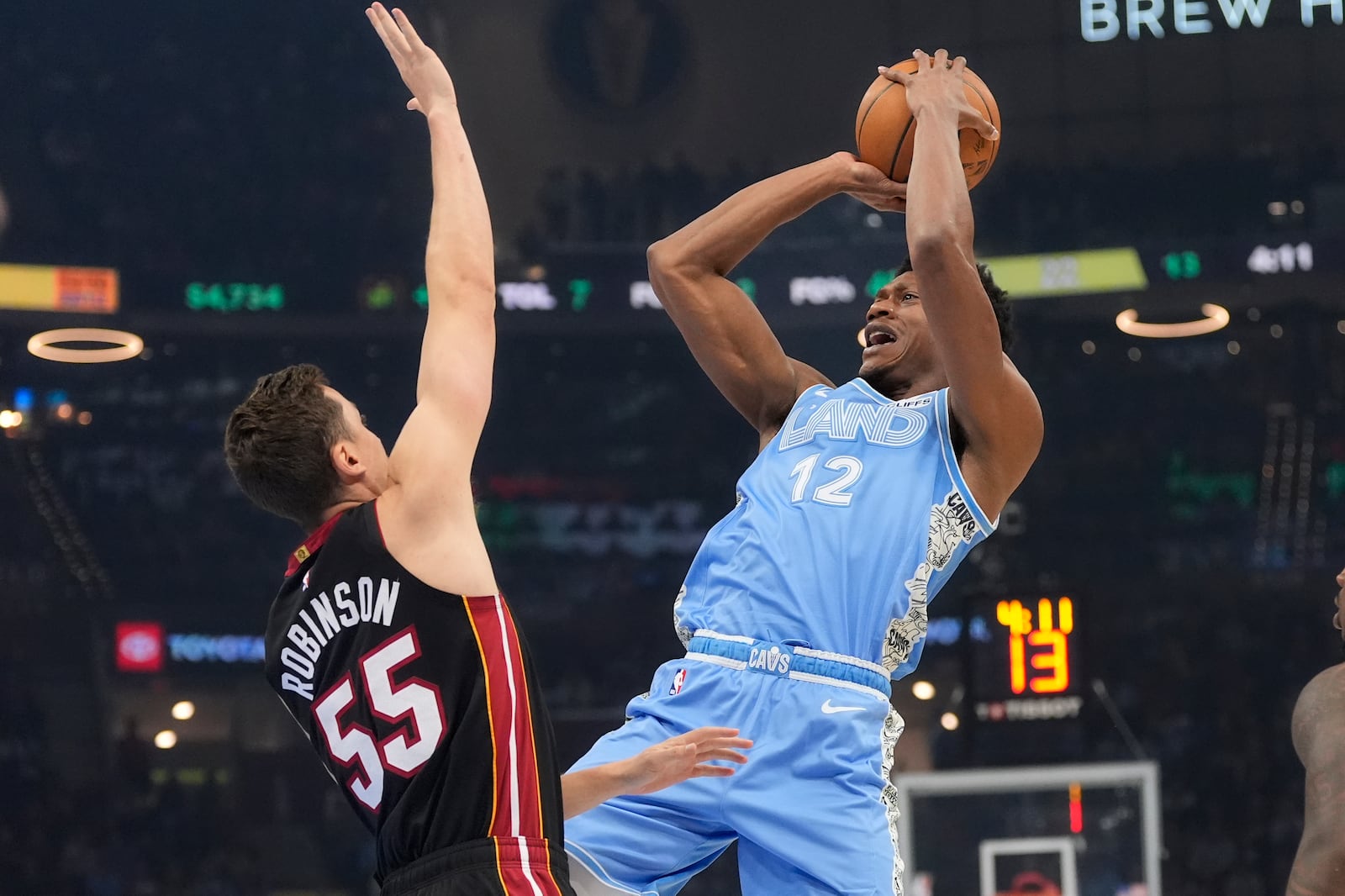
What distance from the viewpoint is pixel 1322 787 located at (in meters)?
4.59

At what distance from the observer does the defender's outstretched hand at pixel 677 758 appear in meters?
2.92

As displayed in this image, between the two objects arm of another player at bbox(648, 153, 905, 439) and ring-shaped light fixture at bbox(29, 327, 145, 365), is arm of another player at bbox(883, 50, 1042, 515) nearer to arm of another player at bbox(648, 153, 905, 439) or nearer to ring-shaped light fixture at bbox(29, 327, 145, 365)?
arm of another player at bbox(648, 153, 905, 439)

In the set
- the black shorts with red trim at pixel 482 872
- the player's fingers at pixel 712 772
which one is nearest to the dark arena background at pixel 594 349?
the player's fingers at pixel 712 772

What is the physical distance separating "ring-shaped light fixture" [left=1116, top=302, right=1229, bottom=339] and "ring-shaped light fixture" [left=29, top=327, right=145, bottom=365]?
9.96 meters

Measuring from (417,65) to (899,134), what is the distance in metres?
1.38

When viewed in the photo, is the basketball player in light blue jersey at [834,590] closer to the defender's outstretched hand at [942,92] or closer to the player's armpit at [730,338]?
the defender's outstretched hand at [942,92]

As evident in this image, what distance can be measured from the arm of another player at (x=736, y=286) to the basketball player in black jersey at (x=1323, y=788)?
1.88m

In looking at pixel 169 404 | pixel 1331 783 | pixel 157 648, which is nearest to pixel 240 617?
pixel 157 648

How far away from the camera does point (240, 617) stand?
52.2 ft

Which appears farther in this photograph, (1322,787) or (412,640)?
(1322,787)

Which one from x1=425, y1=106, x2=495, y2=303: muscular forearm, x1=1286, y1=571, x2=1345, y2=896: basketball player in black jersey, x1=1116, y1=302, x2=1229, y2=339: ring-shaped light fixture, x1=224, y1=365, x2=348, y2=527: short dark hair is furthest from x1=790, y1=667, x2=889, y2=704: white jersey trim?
x1=1116, y1=302, x2=1229, y2=339: ring-shaped light fixture

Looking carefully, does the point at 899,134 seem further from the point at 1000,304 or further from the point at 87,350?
the point at 87,350

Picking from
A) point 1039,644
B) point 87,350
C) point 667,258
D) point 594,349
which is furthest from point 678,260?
point 87,350

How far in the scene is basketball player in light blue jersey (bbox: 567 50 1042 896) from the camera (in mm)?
3242
